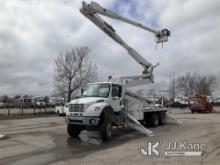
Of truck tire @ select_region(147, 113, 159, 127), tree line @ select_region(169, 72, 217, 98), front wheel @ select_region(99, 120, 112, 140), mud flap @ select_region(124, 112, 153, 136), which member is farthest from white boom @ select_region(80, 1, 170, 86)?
tree line @ select_region(169, 72, 217, 98)

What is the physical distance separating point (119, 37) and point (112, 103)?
19.5 feet

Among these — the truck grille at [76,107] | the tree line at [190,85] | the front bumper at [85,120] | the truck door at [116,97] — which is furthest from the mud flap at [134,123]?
the tree line at [190,85]

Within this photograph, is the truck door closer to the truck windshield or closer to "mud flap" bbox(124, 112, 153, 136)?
the truck windshield

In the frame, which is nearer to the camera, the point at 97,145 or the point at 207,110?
the point at 97,145

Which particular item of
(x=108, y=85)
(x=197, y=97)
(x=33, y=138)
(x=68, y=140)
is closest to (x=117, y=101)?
(x=108, y=85)

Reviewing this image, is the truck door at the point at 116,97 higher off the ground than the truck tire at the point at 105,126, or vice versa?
the truck door at the point at 116,97

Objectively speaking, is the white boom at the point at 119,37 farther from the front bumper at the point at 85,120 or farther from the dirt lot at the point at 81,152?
the dirt lot at the point at 81,152

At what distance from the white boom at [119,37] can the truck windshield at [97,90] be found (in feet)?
11.1

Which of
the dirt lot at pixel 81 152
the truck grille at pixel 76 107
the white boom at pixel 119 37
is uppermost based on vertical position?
the white boom at pixel 119 37

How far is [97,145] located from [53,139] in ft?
9.02

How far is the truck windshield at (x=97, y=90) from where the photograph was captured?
52.3 ft

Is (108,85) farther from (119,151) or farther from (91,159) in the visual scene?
(91,159)

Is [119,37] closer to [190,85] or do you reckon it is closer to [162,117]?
[162,117]

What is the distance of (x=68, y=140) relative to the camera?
14781mm
